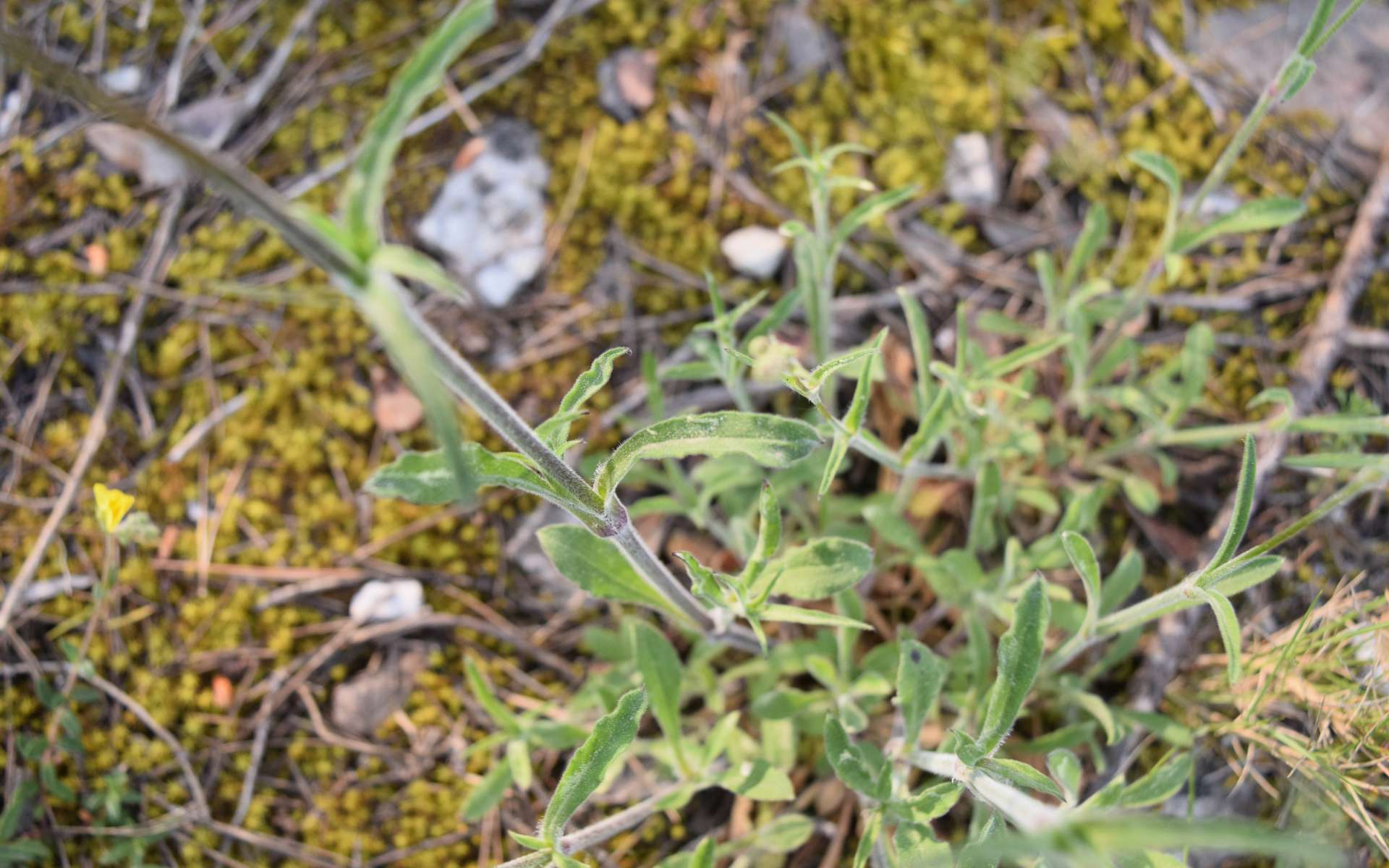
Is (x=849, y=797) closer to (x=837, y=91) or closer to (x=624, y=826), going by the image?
(x=624, y=826)

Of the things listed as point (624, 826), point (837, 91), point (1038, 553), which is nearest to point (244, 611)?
point (624, 826)

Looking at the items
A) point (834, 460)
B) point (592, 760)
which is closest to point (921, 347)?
point (834, 460)

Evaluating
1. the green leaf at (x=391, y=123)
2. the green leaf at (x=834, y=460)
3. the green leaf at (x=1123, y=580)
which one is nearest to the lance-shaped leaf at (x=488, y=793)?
the green leaf at (x=834, y=460)

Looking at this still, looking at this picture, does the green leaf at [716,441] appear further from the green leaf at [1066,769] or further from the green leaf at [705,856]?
the green leaf at [705,856]

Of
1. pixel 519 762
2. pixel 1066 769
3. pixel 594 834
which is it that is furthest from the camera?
pixel 519 762

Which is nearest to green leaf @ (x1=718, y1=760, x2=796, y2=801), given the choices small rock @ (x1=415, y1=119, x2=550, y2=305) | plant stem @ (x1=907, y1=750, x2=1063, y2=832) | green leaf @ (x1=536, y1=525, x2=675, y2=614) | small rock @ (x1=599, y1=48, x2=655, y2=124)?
plant stem @ (x1=907, y1=750, x2=1063, y2=832)

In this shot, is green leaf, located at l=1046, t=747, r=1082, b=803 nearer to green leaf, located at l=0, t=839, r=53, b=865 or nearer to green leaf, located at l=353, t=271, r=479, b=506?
green leaf, located at l=353, t=271, r=479, b=506

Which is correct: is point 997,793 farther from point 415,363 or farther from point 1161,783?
point 415,363
